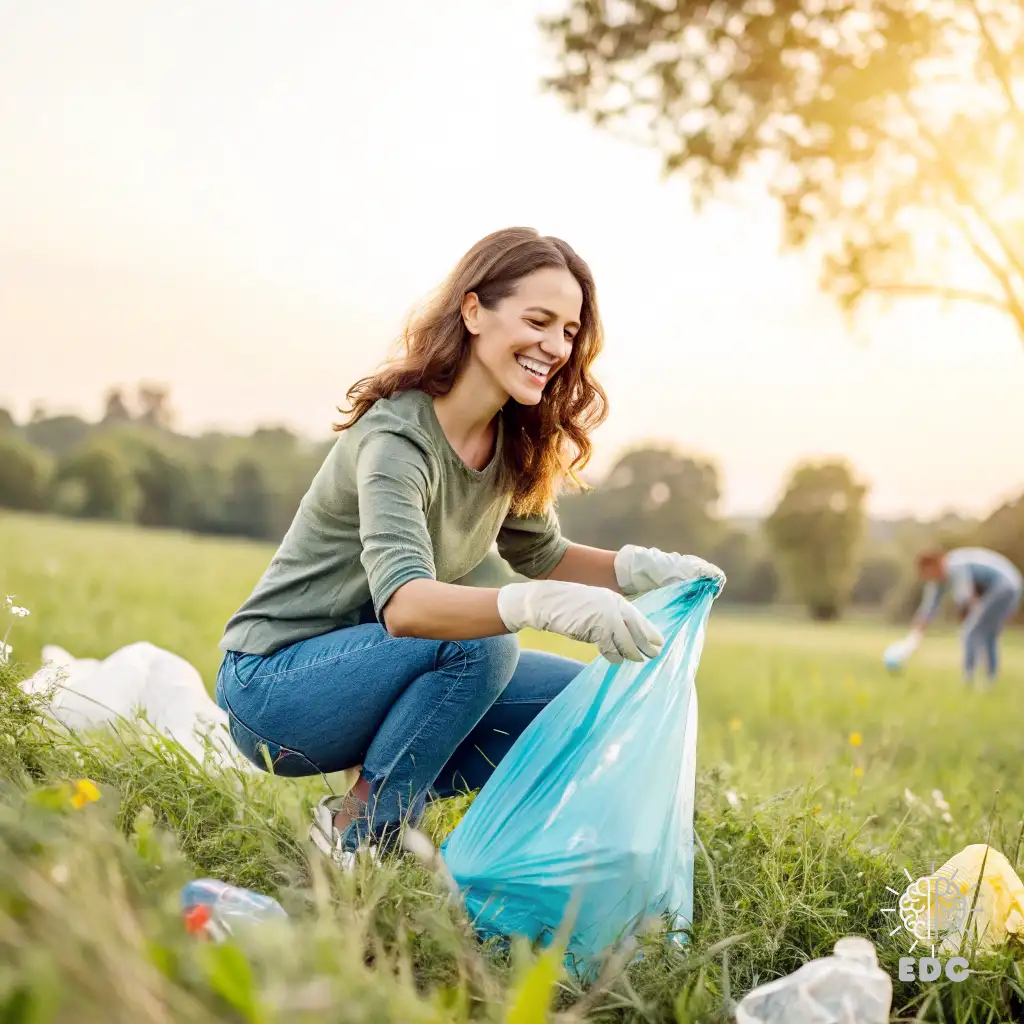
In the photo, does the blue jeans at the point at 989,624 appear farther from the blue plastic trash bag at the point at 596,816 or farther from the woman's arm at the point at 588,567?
the blue plastic trash bag at the point at 596,816

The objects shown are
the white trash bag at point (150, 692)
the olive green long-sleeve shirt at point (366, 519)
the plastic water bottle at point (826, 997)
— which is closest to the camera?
the plastic water bottle at point (826, 997)

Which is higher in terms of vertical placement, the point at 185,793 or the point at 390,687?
the point at 390,687

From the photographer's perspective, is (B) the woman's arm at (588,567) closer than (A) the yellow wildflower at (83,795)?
No

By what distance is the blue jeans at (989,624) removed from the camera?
876 centimetres

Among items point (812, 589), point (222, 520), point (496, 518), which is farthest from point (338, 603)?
point (812, 589)

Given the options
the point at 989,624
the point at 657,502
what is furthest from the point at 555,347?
the point at 657,502

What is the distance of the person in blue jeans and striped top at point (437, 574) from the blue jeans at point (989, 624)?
741 cm

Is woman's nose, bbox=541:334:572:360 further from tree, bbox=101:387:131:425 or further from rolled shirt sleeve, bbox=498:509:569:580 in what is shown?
tree, bbox=101:387:131:425

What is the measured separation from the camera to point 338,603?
2145 millimetres

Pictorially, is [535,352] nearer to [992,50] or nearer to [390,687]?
[390,687]

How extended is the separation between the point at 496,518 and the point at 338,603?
41cm

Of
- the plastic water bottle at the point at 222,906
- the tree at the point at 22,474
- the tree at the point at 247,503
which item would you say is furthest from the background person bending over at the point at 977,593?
the tree at the point at 22,474

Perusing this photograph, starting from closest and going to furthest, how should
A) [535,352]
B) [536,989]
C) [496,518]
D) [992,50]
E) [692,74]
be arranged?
1. [536,989]
2. [535,352]
3. [496,518]
4. [992,50]
5. [692,74]

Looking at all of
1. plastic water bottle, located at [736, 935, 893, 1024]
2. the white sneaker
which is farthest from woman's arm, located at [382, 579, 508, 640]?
plastic water bottle, located at [736, 935, 893, 1024]
